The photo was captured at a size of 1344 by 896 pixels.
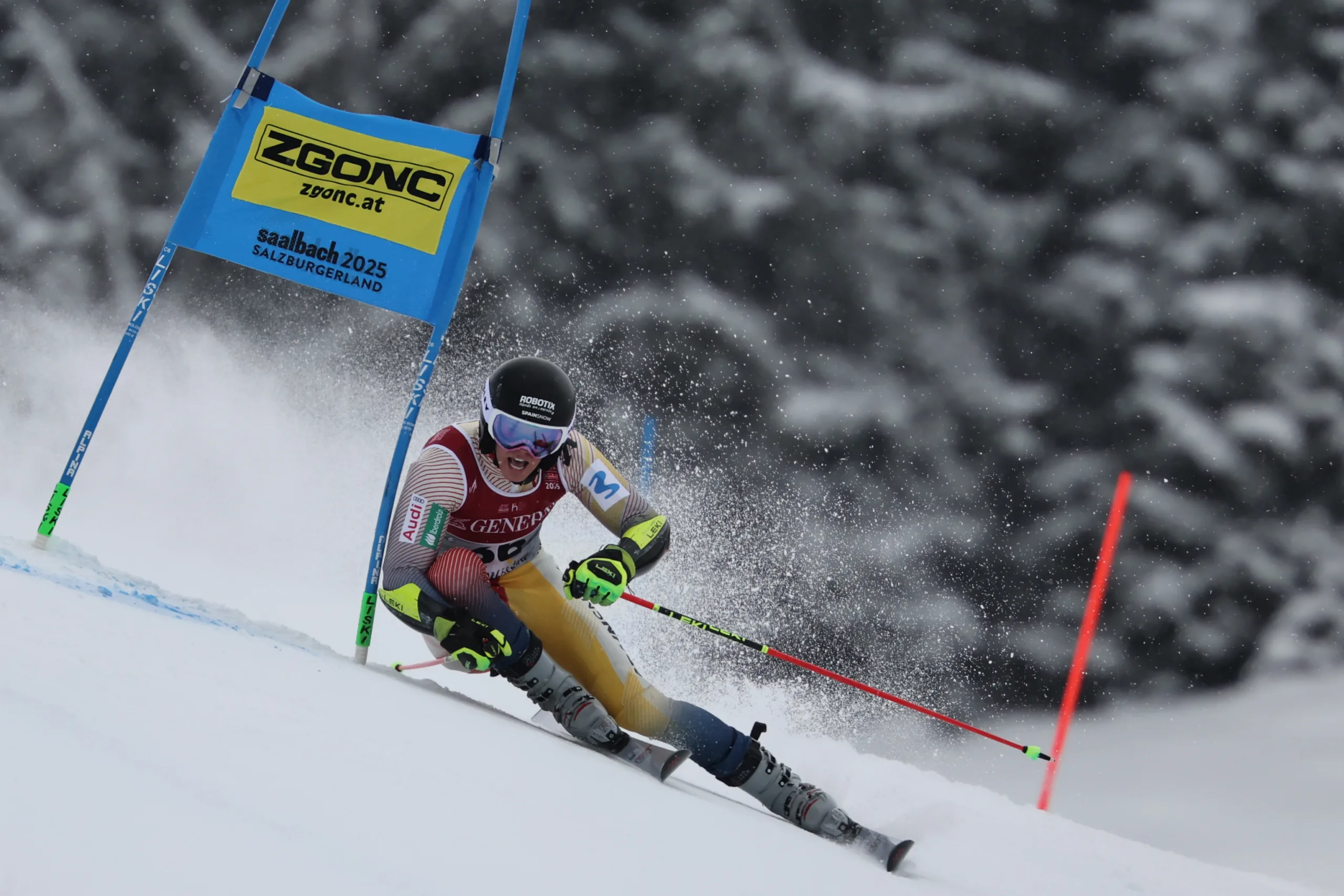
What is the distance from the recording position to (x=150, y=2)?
37.3 feet

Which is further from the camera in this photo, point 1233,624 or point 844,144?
point 844,144

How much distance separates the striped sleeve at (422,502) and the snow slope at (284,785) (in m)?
0.35

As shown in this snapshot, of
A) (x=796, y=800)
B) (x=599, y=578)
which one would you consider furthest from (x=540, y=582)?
(x=796, y=800)

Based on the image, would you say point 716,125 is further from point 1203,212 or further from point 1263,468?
point 1263,468

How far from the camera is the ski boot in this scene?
10.2 feet

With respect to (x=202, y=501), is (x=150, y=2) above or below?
above

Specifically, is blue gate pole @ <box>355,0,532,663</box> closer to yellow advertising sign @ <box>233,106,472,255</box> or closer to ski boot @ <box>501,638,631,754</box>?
yellow advertising sign @ <box>233,106,472,255</box>

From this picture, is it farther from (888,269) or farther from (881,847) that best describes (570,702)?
(888,269)

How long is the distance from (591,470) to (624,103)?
27.4ft

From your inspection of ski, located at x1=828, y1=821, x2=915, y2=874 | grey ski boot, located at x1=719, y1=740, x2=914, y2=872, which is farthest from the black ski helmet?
ski, located at x1=828, y1=821, x2=915, y2=874

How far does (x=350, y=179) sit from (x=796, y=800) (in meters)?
2.42

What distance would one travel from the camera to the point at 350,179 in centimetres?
344

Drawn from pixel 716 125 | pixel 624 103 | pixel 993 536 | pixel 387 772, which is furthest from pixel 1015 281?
pixel 387 772

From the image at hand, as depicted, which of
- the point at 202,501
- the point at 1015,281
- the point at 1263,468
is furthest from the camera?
the point at 1015,281
